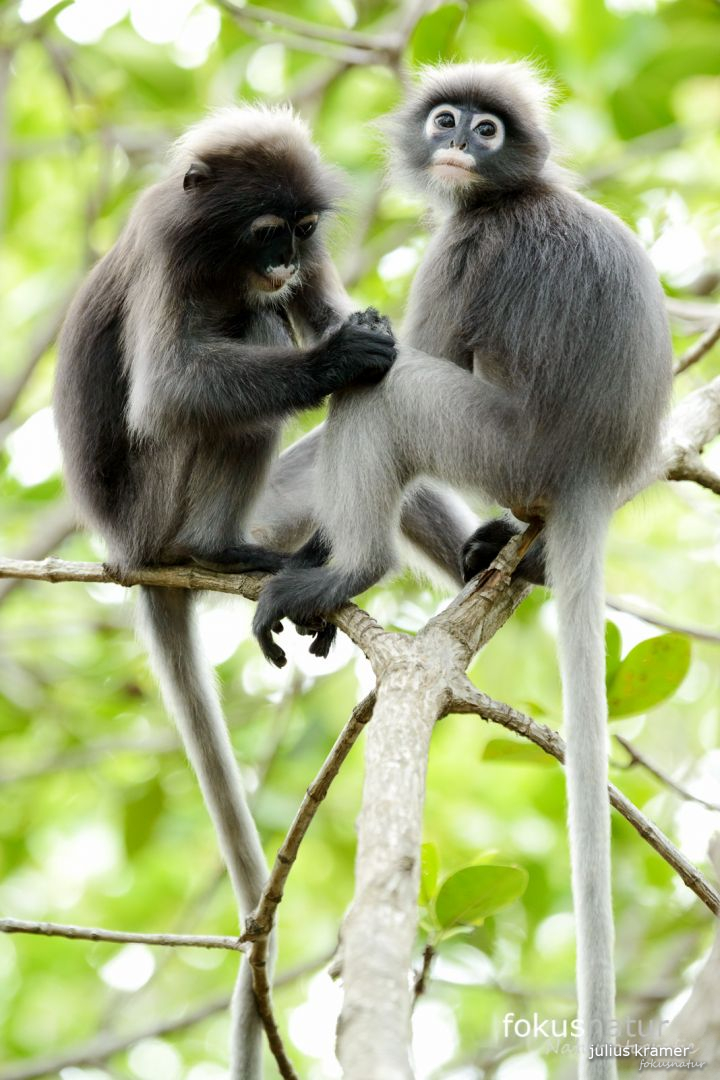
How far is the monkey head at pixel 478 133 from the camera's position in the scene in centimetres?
502

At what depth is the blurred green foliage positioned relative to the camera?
7125 millimetres

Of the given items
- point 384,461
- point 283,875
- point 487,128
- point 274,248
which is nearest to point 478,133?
point 487,128

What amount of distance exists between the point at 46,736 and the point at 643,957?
4153 mm

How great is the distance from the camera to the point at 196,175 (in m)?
5.19

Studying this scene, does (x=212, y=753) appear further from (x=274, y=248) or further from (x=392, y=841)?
(x=392, y=841)

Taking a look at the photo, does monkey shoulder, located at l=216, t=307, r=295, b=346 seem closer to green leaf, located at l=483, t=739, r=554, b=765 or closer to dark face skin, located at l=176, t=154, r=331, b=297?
dark face skin, located at l=176, t=154, r=331, b=297

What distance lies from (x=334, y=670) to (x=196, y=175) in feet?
10.6

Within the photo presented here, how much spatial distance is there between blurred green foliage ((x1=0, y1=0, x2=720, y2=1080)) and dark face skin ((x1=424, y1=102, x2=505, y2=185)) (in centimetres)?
78

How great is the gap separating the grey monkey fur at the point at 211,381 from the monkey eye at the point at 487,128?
2.18ft

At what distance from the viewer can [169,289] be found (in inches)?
199

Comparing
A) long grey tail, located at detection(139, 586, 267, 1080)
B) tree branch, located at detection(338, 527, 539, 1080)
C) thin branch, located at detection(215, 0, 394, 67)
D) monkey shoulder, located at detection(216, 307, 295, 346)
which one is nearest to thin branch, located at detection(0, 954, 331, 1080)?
long grey tail, located at detection(139, 586, 267, 1080)

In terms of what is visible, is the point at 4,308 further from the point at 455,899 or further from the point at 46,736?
the point at 455,899

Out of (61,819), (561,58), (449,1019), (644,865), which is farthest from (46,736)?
(561,58)

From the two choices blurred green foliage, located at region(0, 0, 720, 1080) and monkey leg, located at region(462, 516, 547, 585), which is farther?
blurred green foliage, located at region(0, 0, 720, 1080)
